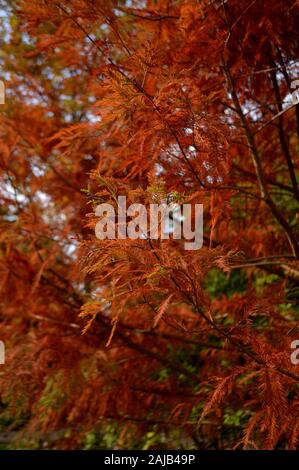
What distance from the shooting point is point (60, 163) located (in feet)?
11.6

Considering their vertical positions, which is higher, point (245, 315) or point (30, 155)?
point (30, 155)

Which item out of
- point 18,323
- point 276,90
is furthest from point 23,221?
point 276,90

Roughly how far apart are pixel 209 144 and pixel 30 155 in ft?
6.84

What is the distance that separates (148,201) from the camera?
1.60 meters

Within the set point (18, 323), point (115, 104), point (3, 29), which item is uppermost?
point (3, 29)

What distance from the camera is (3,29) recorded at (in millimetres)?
3789

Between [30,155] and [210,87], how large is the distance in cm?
162

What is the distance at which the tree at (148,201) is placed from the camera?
5.23ft

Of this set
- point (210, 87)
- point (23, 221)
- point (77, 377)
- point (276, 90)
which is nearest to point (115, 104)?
point (210, 87)

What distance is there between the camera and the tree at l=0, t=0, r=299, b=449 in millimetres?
1595

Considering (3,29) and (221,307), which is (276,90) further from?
(3,29)

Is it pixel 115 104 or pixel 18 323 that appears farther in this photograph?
pixel 18 323
